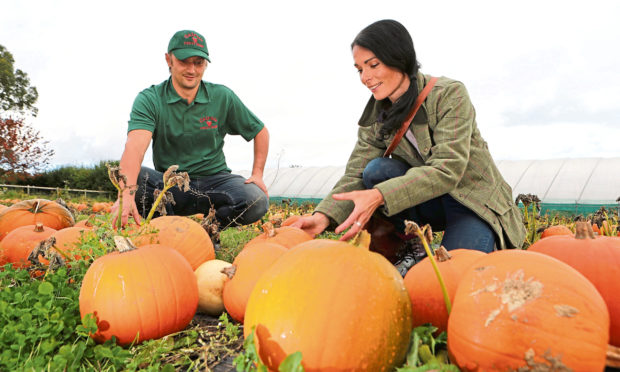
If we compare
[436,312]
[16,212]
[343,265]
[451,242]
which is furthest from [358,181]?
[16,212]

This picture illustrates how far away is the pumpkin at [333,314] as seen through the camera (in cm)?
123

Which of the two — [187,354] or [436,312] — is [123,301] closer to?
[187,354]

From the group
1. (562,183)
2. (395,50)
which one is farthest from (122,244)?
(562,183)

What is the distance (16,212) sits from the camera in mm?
4090

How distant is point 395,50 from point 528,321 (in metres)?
2.05

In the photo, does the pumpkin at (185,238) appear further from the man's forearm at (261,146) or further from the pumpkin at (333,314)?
the man's forearm at (261,146)

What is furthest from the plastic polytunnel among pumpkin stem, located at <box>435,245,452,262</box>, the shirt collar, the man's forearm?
pumpkin stem, located at <box>435,245,452,262</box>

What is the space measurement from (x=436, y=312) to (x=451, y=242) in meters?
1.27

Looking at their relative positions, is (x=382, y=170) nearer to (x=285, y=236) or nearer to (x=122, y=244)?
(x=285, y=236)

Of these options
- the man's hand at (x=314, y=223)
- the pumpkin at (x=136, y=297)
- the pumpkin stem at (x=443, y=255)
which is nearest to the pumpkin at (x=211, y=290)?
the pumpkin at (x=136, y=297)

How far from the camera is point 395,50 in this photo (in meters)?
2.75

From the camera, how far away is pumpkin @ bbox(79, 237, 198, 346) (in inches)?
74.2

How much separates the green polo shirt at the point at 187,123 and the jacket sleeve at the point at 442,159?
284 cm

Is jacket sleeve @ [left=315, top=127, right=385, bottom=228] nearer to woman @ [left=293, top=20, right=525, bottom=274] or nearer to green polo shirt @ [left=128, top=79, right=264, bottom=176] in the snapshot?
woman @ [left=293, top=20, right=525, bottom=274]
